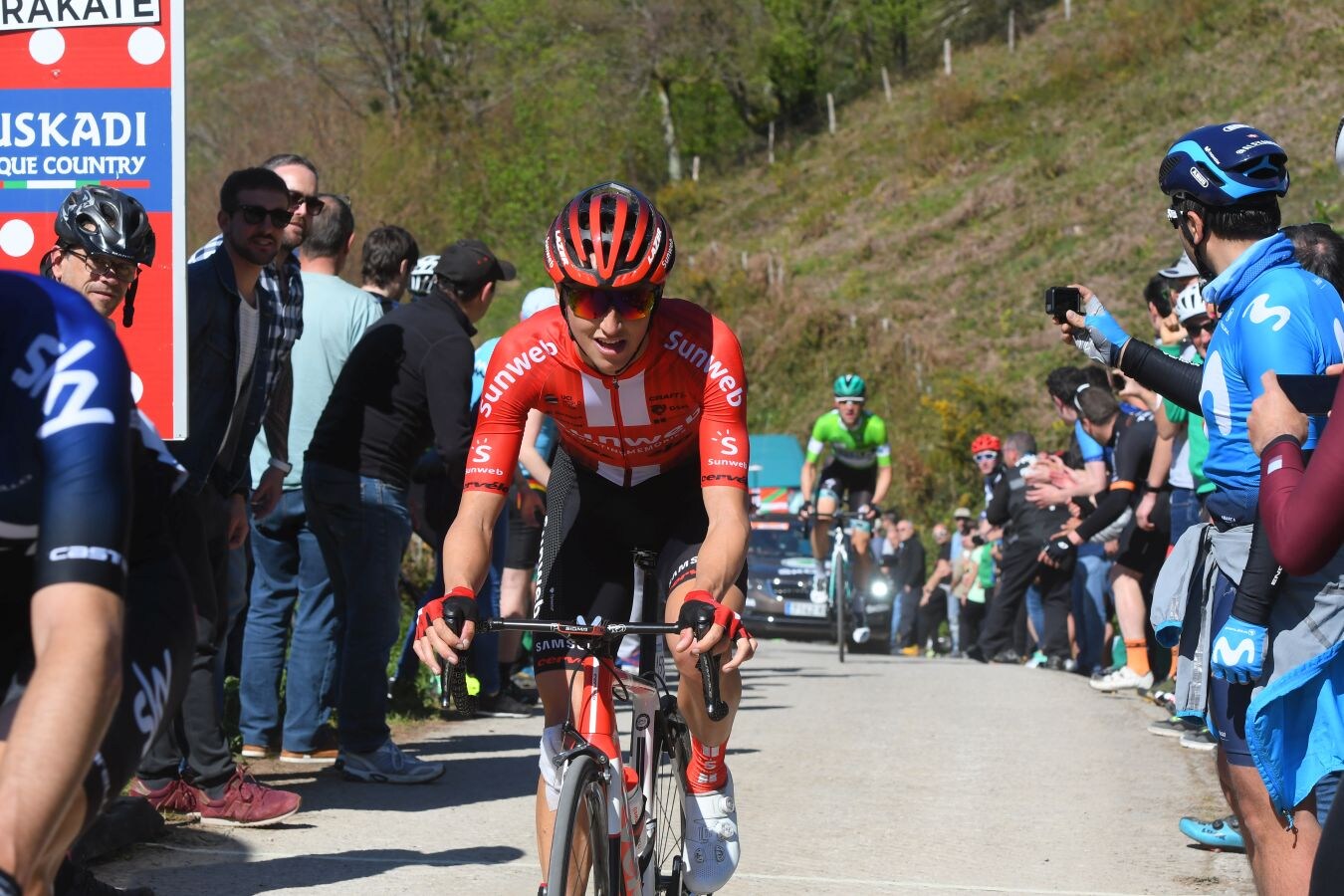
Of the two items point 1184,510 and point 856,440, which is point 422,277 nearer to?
point 1184,510

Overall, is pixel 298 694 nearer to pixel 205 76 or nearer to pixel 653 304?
pixel 653 304

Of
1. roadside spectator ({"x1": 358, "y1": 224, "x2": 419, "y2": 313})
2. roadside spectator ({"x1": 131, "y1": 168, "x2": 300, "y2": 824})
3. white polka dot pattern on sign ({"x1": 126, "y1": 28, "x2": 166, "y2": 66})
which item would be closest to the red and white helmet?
roadside spectator ({"x1": 131, "y1": 168, "x2": 300, "y2": 824})

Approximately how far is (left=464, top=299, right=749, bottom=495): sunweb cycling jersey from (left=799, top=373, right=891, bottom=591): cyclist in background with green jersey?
11.4 metres

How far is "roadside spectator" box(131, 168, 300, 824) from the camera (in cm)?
628

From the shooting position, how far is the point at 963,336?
41094 mm

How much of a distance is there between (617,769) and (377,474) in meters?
3.46

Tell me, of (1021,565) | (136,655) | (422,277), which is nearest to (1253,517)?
(136,655)

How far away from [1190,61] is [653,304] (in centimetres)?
5112

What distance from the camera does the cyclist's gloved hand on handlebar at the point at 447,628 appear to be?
12.9ft

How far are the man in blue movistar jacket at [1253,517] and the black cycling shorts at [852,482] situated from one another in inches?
475

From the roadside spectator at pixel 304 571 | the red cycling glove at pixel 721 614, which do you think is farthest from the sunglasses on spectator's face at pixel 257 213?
the red cycling glove at pixel 721 614

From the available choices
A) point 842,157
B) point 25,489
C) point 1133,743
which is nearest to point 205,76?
point 842,157

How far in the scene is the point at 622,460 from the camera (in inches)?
195

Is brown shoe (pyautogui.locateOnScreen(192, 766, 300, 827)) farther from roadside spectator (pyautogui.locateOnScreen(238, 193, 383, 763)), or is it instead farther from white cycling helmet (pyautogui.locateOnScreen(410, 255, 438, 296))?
white cycling helmet (pyautogui.locateOnScreen(410, 255, 438, 296))
